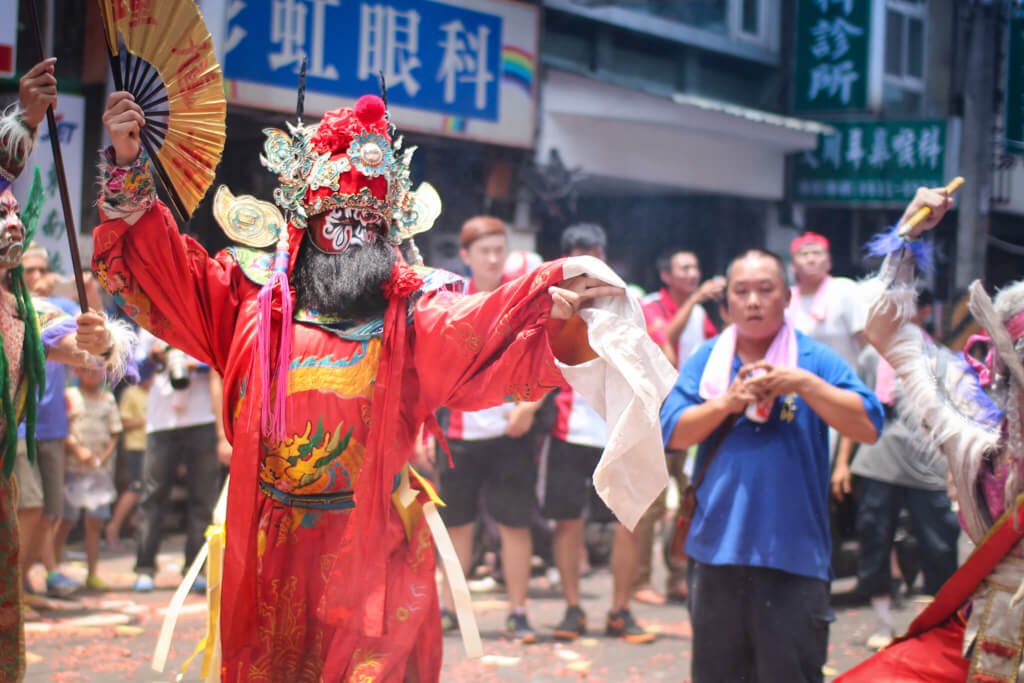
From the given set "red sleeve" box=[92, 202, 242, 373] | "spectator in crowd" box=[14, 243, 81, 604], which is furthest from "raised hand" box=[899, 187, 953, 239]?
"spectator in crowd" box=[14, 243, 81, 604]

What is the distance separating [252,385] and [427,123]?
248 inches

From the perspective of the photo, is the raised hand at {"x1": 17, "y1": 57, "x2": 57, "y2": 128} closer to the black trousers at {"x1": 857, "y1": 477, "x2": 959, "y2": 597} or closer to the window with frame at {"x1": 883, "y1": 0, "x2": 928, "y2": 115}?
the black trousers at {"x1": 857, "y1": 477, "x2": 959, "y2": 597}

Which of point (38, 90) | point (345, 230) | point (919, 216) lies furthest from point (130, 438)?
point (919, 216)

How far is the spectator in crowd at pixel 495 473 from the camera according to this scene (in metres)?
5.63

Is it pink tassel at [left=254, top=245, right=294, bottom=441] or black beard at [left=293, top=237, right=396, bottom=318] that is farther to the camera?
black beard at [left=293, top=237, right=396, bottom=318]

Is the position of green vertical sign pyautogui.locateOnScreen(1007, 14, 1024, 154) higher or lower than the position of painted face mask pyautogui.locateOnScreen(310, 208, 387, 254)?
higher

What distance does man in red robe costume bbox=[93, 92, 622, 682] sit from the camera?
2896 mm

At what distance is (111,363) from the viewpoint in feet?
11.5

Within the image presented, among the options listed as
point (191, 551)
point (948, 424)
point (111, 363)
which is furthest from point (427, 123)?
point (948, 424)

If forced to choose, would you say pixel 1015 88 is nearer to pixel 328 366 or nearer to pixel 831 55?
pixel 831 55

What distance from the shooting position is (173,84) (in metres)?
3.07

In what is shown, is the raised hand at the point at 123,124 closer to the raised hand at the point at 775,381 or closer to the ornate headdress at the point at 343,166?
the ornate headdress at the point at 343,166

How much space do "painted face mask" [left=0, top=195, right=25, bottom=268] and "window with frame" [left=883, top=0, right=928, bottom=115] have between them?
12742 millimetres

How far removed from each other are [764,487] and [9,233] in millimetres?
2570
